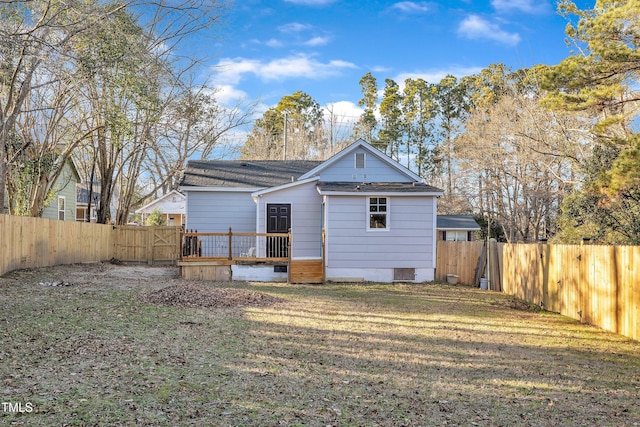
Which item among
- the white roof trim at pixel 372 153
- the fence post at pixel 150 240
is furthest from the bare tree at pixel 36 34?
the white roof trim at pixel 372 153

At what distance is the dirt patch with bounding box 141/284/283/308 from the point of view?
33.0ft

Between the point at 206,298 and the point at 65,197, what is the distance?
1925cm

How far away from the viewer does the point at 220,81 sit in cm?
2433

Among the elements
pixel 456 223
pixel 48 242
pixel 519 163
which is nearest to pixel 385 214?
pixel 456 223

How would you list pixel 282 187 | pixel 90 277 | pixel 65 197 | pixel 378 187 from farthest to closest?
pixel 65 197, pixel 282 187, pixel 378 187, pixel 90 277

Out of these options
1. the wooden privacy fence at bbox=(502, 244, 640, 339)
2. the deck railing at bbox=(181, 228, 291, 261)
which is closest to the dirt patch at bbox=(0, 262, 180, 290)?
the deck railing at bbox=(181, 228, 291, 261)

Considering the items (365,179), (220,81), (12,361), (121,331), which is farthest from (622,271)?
(220,81)

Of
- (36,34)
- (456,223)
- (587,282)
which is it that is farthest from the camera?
(456,223)

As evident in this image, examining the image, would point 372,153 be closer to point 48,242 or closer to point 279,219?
point 279,219

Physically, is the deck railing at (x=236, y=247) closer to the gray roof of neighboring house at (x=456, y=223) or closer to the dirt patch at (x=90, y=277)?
the dirt patch at (x=90, y=277)

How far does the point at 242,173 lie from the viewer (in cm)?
1967

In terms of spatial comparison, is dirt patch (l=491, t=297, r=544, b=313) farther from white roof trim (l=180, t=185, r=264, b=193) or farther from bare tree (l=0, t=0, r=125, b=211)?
bare tree (l=0, t=0, r=125, b=211)

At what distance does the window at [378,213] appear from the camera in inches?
621

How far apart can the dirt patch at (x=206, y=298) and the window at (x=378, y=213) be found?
5479 mm
